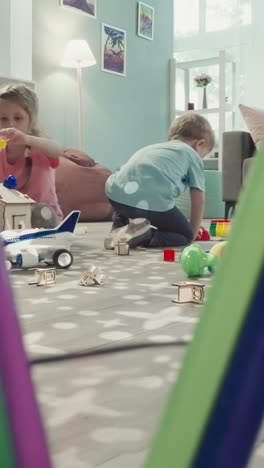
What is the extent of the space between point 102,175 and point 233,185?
→ 86 centimetres

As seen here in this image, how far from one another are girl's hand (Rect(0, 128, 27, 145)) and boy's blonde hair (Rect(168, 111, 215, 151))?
62 cm

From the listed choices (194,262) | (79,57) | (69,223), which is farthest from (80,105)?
(194,262)

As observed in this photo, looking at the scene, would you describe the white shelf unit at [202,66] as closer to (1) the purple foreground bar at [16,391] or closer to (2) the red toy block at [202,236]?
(2) the red toy block at [202,236]

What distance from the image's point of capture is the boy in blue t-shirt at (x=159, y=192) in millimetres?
1866

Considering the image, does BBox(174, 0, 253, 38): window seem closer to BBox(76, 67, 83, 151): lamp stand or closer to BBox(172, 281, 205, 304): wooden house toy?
BBox(76, 67, 83, 151): lamp stand

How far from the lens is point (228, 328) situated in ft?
0.49

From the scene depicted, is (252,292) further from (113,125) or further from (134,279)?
(113,125)

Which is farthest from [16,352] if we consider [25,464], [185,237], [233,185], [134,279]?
[233,185]

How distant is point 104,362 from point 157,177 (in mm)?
1333

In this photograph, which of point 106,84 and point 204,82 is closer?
point 106,84

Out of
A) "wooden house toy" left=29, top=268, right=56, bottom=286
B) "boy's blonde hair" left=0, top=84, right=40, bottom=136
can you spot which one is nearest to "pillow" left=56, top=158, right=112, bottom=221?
"boy's blonde hair" left=0, top=84, right=40, bottom=136

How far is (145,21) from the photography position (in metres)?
4.38

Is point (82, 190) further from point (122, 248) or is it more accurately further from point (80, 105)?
point (122, 248)

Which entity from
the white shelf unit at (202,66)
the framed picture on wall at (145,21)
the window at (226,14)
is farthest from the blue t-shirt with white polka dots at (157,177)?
the window at (226,14)
